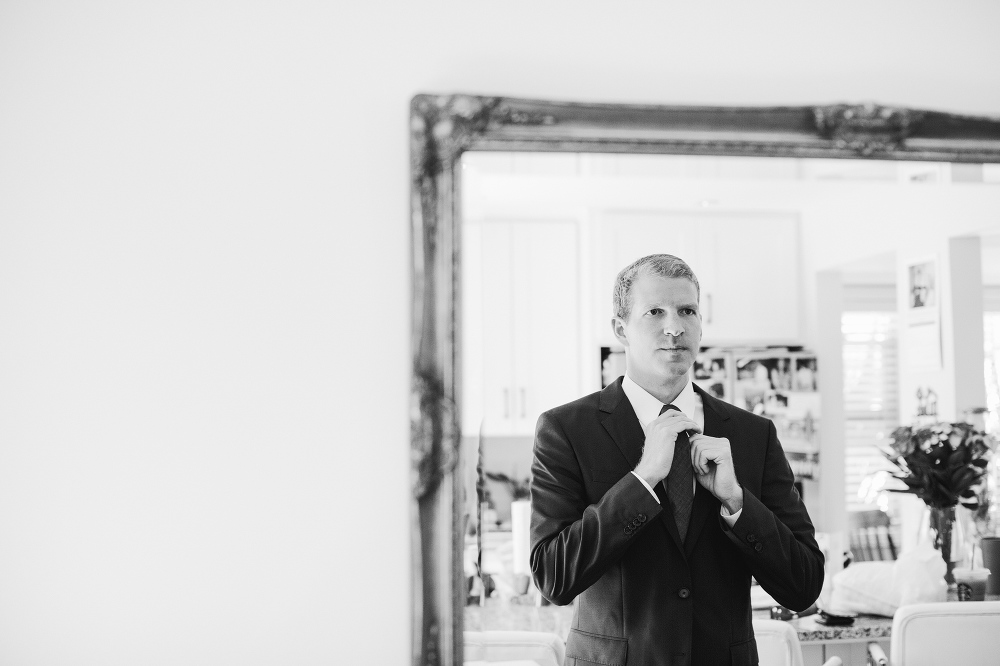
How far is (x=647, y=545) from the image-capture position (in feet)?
4.24

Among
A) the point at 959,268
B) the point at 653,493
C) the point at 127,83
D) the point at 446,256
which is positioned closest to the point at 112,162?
the point at 127,83

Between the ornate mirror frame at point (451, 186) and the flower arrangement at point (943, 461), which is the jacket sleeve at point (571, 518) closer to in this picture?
the ornate mirror frame at point (451, 186)

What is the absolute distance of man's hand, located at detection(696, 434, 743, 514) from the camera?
1289mm

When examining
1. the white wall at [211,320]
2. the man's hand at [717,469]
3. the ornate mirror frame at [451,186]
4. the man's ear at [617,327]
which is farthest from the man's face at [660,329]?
the white wall at [211,320]

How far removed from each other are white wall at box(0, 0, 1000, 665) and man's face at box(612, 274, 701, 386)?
36 cm

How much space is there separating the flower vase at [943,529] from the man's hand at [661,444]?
0.42 meters

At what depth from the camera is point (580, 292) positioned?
132 centimetres

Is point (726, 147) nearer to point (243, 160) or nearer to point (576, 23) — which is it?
point (576, 23)

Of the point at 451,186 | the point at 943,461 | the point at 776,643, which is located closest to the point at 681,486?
the point at 776,643

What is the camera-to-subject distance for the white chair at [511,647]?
1.32m

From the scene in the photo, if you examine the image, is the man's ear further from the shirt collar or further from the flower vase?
the flower vase

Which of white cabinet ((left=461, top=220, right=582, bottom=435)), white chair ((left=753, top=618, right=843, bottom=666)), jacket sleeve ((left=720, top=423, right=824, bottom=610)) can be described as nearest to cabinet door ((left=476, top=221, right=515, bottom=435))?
white cabinet ((left=461, top=220, right=582, bottom=435))

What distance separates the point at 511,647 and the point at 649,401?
16.8 inches

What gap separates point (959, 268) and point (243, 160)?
112cm
